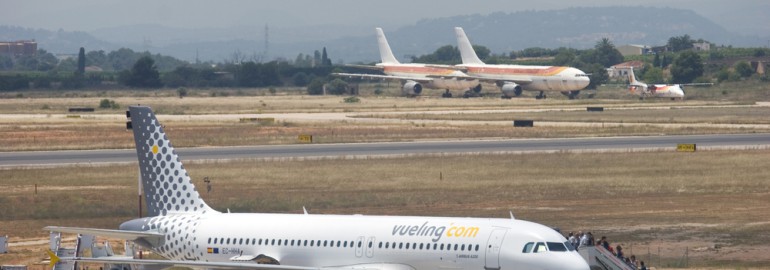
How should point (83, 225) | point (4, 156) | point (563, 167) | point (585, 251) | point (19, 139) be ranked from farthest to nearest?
1. point (19, 139)
2. point (4, 156)
3. point (563, 167)
4. point (83, 225)
5. point (585, 251)

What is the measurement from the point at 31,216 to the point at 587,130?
68.1 metres

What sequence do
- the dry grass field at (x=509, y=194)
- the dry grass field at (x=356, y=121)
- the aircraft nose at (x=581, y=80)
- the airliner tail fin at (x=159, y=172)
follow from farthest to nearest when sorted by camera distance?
the aircraft nose at (x=581, y=80) → the dry grass field at (x=356, y=121) → the dry grass field at (x=509, y=194) → the airliner tail fin at (x=159, y=172)

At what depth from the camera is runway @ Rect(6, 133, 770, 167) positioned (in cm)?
9331

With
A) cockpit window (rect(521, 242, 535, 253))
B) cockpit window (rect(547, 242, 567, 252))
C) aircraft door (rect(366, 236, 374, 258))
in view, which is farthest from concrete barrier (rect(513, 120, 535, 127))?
cockpit window (rect(521, 242, 535, 253))

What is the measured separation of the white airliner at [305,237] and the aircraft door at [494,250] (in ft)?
0.09

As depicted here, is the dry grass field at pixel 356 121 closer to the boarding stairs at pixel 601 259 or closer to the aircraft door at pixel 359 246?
the boarding stairs at pixel 601 259

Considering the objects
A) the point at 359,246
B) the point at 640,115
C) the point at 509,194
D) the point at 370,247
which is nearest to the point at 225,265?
the point at 359,246

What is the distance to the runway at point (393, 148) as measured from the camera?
93.3m

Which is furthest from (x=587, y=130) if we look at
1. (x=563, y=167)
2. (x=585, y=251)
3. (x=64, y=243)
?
(x=585, y=251)

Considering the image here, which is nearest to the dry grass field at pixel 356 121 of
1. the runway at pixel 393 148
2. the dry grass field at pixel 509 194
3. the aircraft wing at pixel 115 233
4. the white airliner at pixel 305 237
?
the runway at pixel 393 148

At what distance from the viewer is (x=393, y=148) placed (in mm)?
101000

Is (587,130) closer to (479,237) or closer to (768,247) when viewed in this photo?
(768,247)

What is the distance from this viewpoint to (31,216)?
6325 cm

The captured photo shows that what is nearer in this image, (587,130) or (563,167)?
(563,167)
